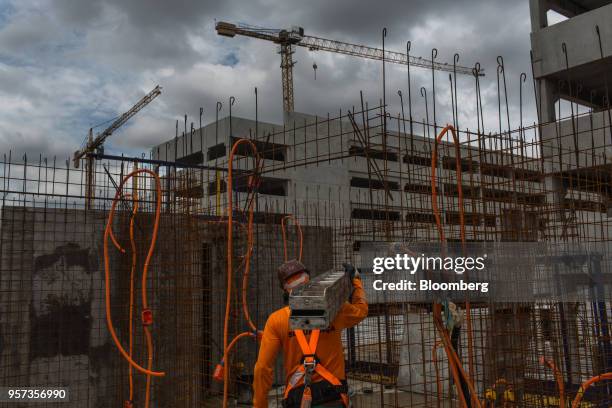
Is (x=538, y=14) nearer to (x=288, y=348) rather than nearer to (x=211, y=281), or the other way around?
(x=211, y=281)

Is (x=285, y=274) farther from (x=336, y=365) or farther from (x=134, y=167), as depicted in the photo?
(x=134, y=167)

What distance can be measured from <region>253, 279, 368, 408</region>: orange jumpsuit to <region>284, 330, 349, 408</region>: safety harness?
0.19ft

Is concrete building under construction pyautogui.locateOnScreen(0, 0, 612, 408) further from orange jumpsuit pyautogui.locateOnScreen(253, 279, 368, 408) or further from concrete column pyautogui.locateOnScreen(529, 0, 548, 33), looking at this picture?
concrete column pyautogui.locateOnScreen(529, 0, 548, 33)

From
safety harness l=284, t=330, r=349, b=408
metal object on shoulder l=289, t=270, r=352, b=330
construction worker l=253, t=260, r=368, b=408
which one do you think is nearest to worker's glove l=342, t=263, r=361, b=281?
construction worker l=253, t=260, r=368, b=408

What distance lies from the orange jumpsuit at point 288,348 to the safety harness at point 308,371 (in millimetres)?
57

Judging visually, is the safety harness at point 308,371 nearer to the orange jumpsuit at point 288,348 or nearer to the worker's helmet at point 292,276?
the orange jumpsuit at point 288,348

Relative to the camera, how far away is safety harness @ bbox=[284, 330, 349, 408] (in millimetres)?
3384

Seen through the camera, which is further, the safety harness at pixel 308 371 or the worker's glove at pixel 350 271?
the worker's glove at pixel 350 271

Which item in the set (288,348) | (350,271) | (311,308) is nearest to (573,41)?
(350,271)

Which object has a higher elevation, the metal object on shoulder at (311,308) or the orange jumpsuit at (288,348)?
the metal object on shoulder at (311,308)

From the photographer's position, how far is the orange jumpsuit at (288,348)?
3.63 meters

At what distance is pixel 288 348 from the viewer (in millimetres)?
3730

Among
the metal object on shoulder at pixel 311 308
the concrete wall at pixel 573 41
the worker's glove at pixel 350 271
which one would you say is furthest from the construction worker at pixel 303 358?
the concrete wall at pixel 573 41

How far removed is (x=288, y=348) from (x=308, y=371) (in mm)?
355
